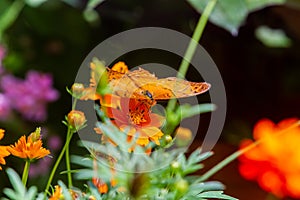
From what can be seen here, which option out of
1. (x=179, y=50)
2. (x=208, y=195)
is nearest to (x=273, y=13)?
(x=179, y=50)

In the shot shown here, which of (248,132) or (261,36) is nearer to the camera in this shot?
(261,36)

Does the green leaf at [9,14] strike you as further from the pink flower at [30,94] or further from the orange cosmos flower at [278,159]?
the orange cosmos flower at [278,159]

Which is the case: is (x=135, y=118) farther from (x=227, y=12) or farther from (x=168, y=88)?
(x=227, y=12)

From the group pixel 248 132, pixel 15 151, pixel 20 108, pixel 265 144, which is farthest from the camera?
pixel 248 132

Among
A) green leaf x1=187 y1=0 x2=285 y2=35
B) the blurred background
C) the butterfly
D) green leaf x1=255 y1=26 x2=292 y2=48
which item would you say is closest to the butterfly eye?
the butterfly

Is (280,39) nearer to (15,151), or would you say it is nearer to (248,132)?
(248,132)

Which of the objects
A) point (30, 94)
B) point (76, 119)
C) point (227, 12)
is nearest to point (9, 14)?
point (30, 94)
